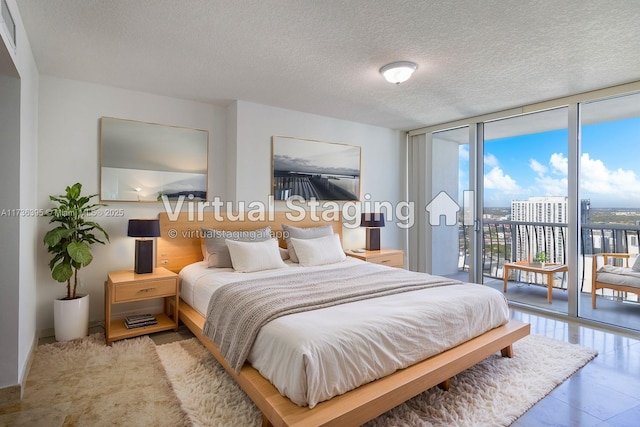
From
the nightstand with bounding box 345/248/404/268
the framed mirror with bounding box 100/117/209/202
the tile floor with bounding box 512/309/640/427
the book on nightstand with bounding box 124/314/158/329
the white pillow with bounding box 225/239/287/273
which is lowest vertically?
the tile floor with bounding box 512/309/640/427

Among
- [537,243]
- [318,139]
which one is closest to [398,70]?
[318,139]

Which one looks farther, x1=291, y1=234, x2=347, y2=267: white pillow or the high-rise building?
the high-rise building

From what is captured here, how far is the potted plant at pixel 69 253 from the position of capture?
2.98 meters

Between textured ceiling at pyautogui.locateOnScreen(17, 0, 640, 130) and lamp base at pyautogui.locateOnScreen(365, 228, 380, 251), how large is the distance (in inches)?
73.2

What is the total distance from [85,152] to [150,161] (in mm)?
591

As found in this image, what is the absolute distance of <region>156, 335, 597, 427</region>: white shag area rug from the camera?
2.04 metres

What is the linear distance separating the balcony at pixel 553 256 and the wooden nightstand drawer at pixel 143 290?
3.97 m

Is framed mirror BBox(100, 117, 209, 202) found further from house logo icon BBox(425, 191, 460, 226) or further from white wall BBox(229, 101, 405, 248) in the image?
house logo icon BBox(425, 191, 460, 226)

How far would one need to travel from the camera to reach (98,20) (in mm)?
2314

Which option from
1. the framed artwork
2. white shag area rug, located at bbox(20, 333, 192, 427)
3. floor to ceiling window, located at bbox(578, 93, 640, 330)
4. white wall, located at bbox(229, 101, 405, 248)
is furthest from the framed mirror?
floor to ceiling window, located at bbox(578, 93, 640, 330)

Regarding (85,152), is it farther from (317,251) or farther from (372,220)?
(372,220)

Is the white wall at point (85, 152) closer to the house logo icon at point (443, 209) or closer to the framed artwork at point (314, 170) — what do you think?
the framed artwork at point (314, 170)

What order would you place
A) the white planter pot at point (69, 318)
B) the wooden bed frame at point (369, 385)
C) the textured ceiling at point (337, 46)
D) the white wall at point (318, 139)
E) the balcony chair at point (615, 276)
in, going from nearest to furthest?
1. the wooden bed frame at point (369, 385)
2. the textured ceiling at point (337, 46)
3. the white planter pot at point (69, 318)
4. the balcony chair at point (615, 276)
5. the white wall at point (318, 139)

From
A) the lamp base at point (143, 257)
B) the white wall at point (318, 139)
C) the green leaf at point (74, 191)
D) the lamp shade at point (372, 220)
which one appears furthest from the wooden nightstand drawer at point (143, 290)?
the lamp shade at point (372, 220)
